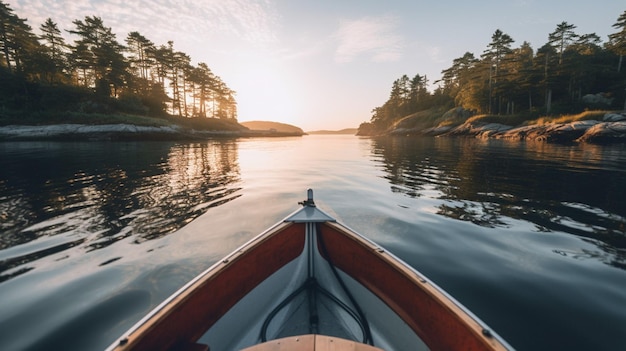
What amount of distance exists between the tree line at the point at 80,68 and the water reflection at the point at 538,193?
49.8 meters

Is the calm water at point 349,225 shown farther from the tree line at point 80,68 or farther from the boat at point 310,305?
the tree line at point 80,68

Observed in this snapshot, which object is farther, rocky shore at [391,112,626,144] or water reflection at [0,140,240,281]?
rocky shore at [391,112,626,144]

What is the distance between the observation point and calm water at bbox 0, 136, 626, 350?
10.4ft

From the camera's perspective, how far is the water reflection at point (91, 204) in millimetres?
5270

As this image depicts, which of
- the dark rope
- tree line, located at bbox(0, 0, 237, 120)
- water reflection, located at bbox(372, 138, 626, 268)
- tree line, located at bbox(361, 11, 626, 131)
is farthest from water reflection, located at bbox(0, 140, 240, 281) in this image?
tree line, located at bbox(361, 11, 626, 131)

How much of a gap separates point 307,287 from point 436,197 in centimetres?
677

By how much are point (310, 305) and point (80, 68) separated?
221 feet

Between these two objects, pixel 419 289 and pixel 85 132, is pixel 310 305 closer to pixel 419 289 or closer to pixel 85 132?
pixel 419 289

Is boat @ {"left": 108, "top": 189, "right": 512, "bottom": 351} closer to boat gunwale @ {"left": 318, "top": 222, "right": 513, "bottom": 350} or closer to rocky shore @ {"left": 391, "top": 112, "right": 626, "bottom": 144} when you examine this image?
boat gunwale @ {"left": 318, "top": 222, "right": 513, "bottom": 350}

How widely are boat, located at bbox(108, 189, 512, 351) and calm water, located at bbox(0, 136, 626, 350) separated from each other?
141 centimetres

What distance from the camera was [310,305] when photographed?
3217 millimetres

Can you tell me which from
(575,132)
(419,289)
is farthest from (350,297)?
(575,132)

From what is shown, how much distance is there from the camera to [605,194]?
28.0 feet

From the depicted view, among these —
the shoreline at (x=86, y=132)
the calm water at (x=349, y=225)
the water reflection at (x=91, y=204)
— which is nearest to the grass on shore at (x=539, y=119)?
the calm water at (x=349, y=225)
